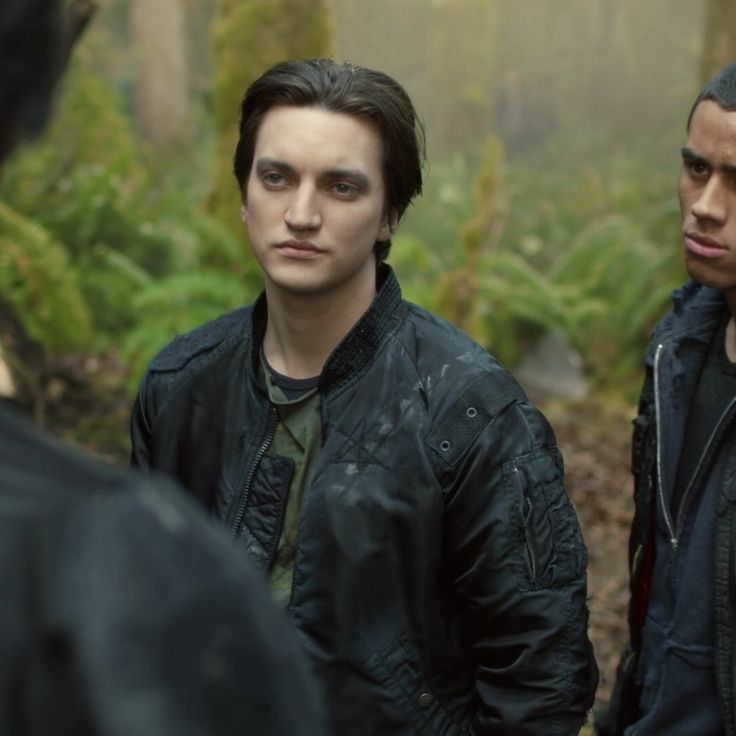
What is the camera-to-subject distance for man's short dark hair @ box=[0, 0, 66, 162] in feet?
3.45

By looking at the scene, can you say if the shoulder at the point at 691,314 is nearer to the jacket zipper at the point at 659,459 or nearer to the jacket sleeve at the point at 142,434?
the jacket zipper at the point at 659,459

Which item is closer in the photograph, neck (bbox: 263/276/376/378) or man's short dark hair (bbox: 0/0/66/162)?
man's short dark hair (bbox: 0/0/66/162)

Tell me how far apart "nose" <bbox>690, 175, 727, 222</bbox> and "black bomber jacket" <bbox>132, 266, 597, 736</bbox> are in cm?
72

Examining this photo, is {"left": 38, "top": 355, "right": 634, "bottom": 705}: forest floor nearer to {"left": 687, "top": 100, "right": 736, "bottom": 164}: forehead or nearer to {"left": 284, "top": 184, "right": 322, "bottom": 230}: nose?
{"left": 687, "top": 100, "right": 736, "bottom": 164}: forehead

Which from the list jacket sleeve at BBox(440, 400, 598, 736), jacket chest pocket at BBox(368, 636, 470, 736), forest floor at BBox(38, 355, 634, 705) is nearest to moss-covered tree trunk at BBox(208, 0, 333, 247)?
forest floor at BBox(38, 355, 634, 705)

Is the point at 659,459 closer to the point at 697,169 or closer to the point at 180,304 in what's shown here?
the point at 697,169

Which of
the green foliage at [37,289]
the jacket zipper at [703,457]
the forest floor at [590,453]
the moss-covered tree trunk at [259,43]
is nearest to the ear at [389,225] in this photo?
the jacket zipper at [703,457]

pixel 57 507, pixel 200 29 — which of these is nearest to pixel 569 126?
pixel 200 29

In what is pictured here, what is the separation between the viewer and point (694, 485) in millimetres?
2965

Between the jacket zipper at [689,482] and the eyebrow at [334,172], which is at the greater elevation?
the eyebrow at [334,172]

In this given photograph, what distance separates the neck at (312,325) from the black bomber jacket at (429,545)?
119mm

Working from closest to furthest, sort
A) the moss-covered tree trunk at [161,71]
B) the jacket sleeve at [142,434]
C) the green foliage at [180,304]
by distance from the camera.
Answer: the jacket sleeve at [142,434] → the green foliage at [180,304] → the moss-covered tree trunk at [161,71]

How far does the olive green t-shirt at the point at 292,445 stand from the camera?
2719 millimetres

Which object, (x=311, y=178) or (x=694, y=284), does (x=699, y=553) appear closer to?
(x=694, y=284)
